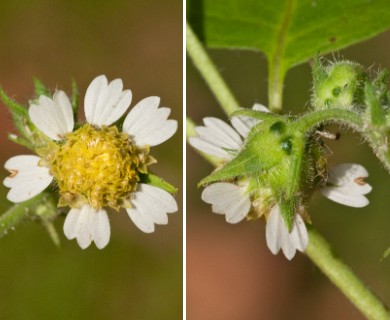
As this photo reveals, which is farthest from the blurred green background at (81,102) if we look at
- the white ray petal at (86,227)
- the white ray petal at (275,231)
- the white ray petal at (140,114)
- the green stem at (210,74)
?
the white ray petal at (275,231)

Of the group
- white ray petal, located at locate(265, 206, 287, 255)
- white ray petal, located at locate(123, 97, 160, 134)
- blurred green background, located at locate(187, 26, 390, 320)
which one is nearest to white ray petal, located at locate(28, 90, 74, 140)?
white ray petal, located at locate(123, 97, 160, 134)

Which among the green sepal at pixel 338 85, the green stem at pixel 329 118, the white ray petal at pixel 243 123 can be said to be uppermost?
the white ray petal at pixel 243 123

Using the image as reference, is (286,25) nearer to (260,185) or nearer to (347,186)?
(347,186)

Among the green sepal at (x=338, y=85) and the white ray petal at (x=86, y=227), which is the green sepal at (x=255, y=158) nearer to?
the green sepal at (x=338, y=85)

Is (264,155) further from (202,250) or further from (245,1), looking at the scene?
(202,250)

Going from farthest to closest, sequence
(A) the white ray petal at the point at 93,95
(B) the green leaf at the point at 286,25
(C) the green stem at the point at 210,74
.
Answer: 1. (B) the green leaf at the point at 286,25
2. (C) the green stem at the point at 210,74
3. (A) the white ray petal at the point at 93,95

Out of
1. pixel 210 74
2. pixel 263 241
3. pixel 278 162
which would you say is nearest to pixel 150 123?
pixel 210 74
